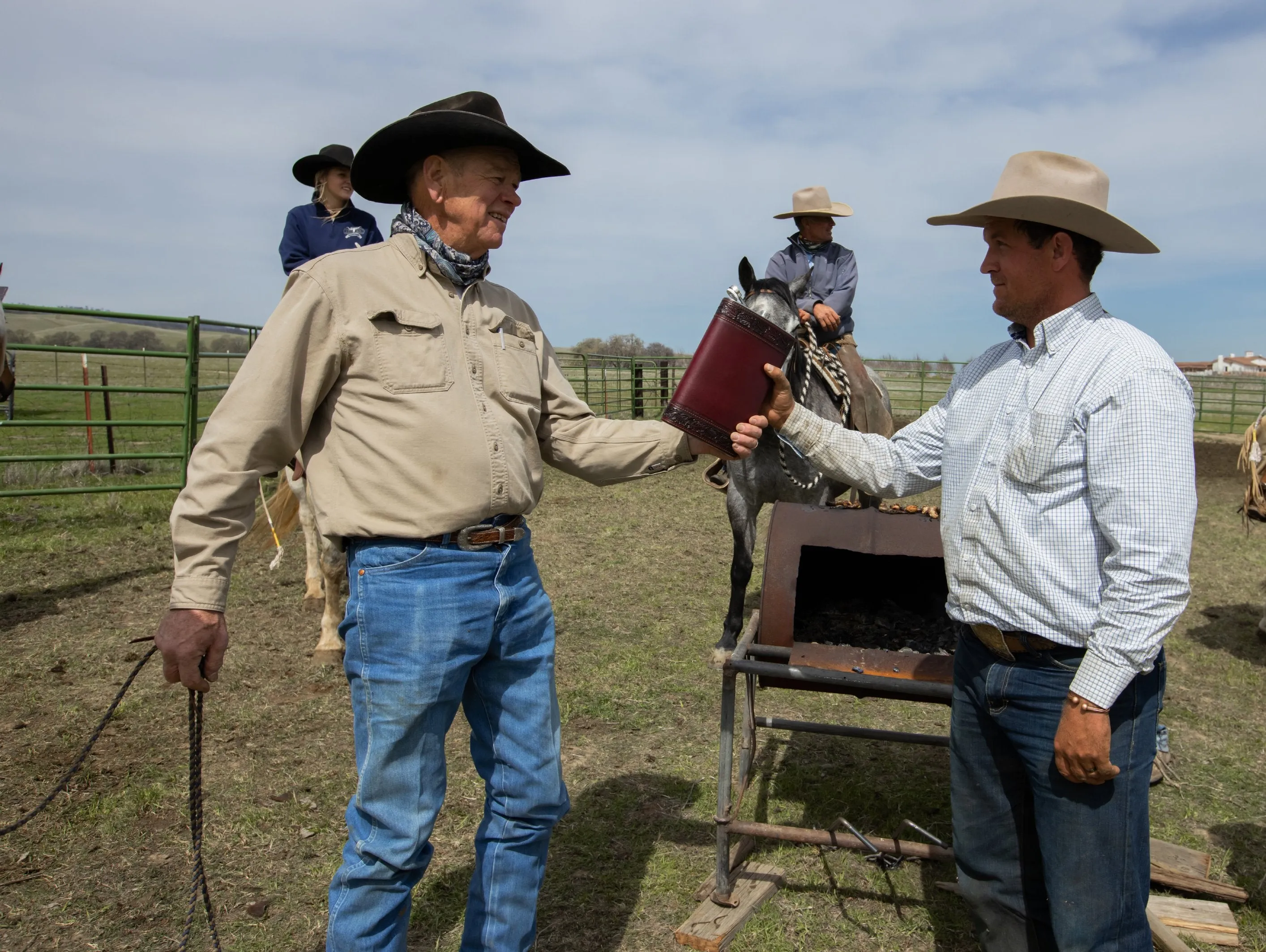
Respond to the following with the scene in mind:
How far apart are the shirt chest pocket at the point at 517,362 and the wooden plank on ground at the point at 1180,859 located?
8.74 feet

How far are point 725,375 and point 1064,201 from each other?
0.92m

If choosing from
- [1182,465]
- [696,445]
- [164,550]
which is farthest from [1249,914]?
[164,550]

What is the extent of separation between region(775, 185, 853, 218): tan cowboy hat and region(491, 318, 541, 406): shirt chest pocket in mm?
4585

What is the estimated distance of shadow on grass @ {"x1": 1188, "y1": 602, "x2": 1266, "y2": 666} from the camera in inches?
226

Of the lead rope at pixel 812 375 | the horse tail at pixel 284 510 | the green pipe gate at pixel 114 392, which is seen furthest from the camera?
the green pipe gate at pixel 114 392

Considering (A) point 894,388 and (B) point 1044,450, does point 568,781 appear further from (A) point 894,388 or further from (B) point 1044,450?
(A) point 894,388

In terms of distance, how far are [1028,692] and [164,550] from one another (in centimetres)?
708

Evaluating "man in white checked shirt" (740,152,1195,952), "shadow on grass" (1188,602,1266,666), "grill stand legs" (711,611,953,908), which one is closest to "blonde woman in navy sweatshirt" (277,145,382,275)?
"grill stand legs" (711,611,953,908)

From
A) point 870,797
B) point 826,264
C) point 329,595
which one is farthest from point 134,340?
point 870,797

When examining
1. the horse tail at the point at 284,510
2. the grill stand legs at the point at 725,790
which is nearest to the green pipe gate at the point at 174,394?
the horse tail at the point at 284,510

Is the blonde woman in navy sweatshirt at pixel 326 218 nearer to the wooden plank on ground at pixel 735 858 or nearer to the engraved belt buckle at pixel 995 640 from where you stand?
the wooden plank on ground at pixel 735 858

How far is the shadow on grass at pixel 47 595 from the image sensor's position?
18.4 ft

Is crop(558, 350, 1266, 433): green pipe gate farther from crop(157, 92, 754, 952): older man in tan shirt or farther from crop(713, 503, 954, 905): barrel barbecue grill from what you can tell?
crop(157, 92, 754, 952): older man in tan shirt

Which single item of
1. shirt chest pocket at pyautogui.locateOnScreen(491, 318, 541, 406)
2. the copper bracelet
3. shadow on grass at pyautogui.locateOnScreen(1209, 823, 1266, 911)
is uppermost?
shirt chest pocket at pyautogui.locateOnScreen(491, 318, 541, 406)
